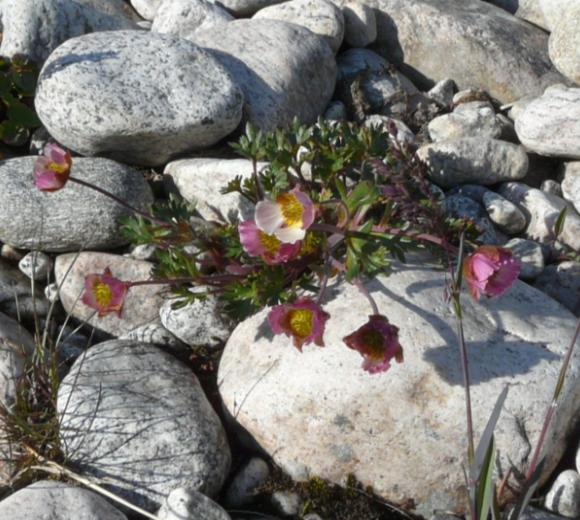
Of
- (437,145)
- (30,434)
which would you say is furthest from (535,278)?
(30,434)

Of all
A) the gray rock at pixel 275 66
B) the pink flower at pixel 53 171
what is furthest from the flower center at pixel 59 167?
the gray rock at pixel 275 66

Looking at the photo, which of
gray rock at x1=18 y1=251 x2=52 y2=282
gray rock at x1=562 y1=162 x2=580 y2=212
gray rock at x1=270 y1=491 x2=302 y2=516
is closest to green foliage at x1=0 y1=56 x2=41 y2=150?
gray rock at x1=18 y1=251 x2=52 y2=282

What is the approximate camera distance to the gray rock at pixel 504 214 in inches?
181

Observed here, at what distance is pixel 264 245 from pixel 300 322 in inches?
13.0

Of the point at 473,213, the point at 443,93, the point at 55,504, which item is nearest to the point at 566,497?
the point at 473,213

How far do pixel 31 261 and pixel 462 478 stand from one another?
7.57 ft

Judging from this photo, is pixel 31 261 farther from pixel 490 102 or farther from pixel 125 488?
pixel 490 102

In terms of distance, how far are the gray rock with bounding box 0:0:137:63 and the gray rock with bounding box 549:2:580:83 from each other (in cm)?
287

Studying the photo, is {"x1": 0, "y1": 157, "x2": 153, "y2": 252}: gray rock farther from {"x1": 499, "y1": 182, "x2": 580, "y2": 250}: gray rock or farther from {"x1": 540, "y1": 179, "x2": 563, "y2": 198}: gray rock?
{"x1": 540, "y1": 179, "x2": 563, "y2": 198}: gray rock

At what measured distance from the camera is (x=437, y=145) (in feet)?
15.9

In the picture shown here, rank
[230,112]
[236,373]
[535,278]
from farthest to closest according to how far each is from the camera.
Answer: [230,112]
[535,278]
[236,373]

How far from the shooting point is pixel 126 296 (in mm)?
4312

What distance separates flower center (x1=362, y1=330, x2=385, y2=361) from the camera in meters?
3.20

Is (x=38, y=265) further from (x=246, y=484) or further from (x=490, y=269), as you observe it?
(x=490, y=269)
